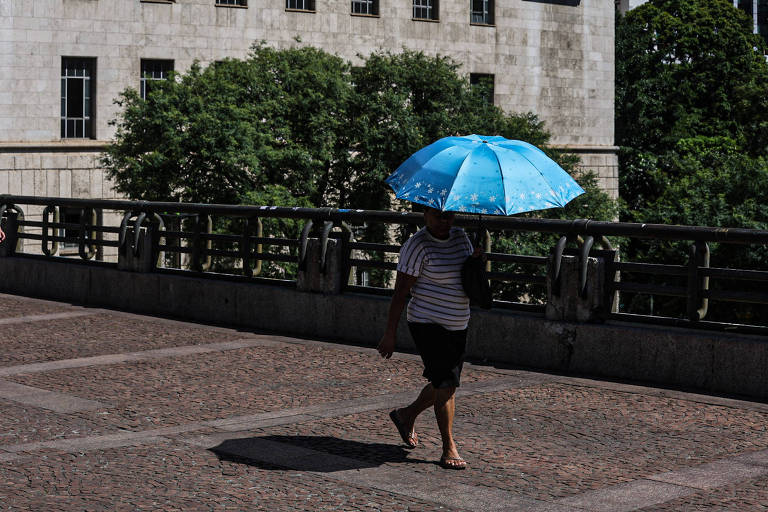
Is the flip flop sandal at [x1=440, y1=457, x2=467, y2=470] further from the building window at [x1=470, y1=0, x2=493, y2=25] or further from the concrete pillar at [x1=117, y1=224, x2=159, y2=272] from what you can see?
the building window at [x1=470, y1=0, x2=493, y2=25]

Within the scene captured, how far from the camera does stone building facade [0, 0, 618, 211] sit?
4141cm

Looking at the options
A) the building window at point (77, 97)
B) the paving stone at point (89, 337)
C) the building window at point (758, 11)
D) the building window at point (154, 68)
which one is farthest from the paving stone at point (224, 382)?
the building window at point (758, 11)

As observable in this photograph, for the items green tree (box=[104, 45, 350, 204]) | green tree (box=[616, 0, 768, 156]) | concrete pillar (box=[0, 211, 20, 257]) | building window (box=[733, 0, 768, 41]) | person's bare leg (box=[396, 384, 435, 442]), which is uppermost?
building window (box=[733, 0, 768, 41])

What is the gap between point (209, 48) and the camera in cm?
4500

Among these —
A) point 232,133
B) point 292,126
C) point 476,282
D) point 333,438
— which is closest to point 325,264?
point 333,438

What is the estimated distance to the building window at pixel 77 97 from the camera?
4272cm

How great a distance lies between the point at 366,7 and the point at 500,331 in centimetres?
3886

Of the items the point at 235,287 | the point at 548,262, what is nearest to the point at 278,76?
the point at 235,287

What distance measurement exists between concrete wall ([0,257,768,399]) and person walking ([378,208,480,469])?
3.43 meters

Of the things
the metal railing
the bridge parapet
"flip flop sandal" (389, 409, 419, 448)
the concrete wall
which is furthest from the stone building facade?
"flip flop sandal" (389, 409, 419, 448)

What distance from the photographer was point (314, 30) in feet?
156

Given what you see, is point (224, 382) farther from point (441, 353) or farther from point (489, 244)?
point (441, 353)

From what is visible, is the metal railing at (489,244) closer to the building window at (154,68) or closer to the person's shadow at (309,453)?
the person's shadow at (309,453)

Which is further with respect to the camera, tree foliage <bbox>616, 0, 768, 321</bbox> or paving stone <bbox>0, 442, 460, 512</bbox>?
tree foliage <bbox>616, 0, 768, 321</bbox>
